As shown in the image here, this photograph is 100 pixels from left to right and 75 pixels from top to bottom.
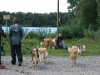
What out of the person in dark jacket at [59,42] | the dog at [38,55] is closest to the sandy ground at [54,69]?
the dog at [38,55]

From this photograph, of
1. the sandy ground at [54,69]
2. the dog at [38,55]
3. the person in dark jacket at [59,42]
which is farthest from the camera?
the person in dark jacket at [59,42]

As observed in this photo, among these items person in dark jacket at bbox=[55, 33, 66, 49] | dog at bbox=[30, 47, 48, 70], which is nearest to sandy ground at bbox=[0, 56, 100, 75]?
dog at bbox=[30, 47, 48, 70]

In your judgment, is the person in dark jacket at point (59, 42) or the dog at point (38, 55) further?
the person in dark jacket at point (59, 42)

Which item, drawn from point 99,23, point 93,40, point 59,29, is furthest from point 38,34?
point 99,23

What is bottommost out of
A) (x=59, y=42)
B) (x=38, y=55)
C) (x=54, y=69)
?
(x=59, y=42)

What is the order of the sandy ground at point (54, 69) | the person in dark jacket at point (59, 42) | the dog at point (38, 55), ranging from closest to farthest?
the sandy ground at point (54, 69), the dog at point (38, 55), the person in dark jacket at point (59, 42)

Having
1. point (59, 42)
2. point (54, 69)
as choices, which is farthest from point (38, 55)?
point (59, 42)

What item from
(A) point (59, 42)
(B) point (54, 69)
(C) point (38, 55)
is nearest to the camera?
(B) point (54, 69)

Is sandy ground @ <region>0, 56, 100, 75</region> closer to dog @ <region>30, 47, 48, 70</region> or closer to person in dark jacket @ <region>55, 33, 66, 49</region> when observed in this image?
dog @ <region>30, 47, 48, 70</region>

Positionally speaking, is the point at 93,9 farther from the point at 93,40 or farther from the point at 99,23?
the point at 93,40

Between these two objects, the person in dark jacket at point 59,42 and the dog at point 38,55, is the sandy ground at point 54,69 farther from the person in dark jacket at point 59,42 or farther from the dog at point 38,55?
the person in dark jacket at point 59,42

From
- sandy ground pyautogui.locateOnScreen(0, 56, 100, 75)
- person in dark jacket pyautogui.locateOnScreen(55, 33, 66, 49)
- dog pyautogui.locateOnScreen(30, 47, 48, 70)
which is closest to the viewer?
sandy ground pyautogui.locateOnScreen(0, 56, 100, 75)

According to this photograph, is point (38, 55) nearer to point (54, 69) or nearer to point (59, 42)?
point (54, 69)

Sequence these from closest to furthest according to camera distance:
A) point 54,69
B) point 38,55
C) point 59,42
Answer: point 54,69 → point 38,55 → point 59,42
